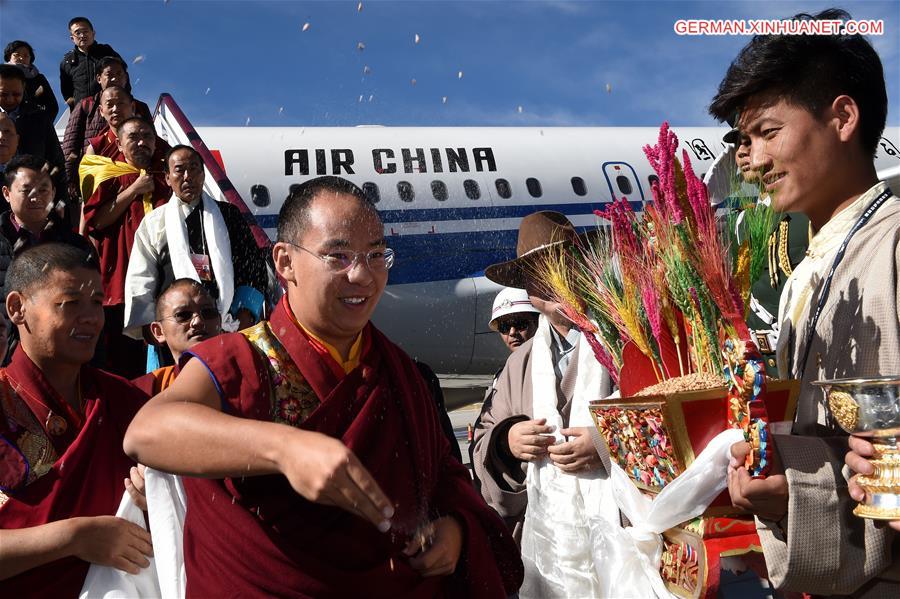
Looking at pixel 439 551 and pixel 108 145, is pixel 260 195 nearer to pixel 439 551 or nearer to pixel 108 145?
pixel 108 145

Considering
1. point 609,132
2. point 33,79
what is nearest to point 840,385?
point 33,79

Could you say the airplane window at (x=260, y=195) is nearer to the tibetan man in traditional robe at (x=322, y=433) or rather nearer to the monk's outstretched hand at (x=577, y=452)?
the monk's outstretched hand at (x=577, y=452)

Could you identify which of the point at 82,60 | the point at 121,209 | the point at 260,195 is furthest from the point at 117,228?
the point at 260,195

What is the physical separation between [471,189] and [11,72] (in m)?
8.21

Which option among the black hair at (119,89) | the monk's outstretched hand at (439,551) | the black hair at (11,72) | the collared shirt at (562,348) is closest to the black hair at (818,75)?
the monk's outstretched hand at (439,551)

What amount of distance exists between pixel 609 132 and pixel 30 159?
12486mm

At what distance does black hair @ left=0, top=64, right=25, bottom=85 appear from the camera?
237 inches

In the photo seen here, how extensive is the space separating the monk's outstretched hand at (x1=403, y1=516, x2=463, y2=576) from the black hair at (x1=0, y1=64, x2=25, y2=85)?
17.6 ft

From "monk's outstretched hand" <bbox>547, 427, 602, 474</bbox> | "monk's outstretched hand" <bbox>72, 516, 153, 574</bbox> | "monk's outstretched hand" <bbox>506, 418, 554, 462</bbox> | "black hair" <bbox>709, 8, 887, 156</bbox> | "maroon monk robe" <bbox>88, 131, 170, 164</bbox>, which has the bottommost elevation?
"monk's outstretched hand" <bbox>72, 516, 153, 574</bbox>

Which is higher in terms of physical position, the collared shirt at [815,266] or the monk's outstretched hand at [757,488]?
the collared shirt at [815,266]

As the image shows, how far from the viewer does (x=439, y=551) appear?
205 cm

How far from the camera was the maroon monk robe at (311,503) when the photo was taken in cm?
192

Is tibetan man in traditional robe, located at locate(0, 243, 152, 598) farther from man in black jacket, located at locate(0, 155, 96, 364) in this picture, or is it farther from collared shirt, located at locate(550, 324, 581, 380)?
man in black jacket, located at locate(0, 155, 96, 364)

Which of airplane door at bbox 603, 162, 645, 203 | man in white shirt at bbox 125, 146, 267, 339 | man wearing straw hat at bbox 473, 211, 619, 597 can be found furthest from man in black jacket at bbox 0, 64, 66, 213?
airplane door at bbox 603, 162, 645, 203
